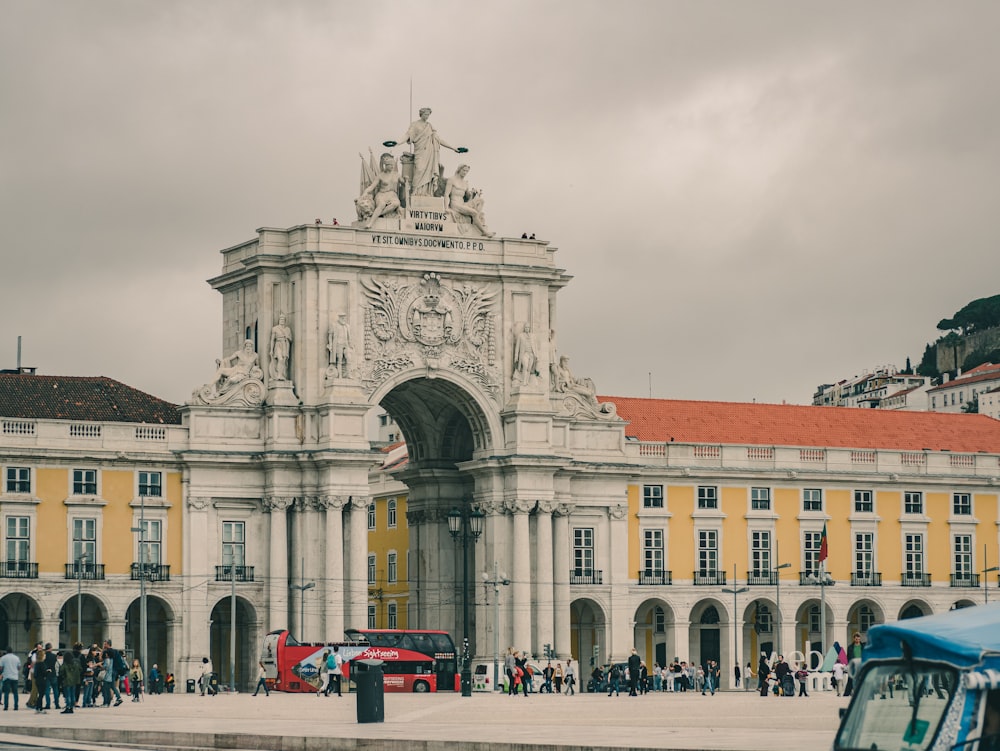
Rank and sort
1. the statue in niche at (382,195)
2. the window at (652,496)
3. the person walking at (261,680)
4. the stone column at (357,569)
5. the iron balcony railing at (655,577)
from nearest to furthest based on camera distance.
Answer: the person walking at (261,680) → the stone column at (357,569) → the statue in niche at (382,195) → the iron balcony railing at (655,577) → the window at (652,496)

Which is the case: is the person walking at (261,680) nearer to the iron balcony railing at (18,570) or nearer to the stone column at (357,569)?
the stone column at (357,569)

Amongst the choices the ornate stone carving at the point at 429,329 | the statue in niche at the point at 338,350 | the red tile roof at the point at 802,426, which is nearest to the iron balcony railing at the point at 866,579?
the red tile roof at the point at 802,426

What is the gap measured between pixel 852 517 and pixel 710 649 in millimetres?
8746

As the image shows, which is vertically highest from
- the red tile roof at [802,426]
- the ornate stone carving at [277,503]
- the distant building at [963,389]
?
the distant building at [963,389]

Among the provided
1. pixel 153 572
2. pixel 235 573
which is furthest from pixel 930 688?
pixel 235 573

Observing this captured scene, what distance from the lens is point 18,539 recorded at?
8006 cm

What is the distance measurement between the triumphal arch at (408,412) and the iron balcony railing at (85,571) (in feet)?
11.5

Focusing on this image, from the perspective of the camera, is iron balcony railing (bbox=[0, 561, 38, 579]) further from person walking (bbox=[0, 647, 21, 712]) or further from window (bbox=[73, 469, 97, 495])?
person walking (bbox=[0, 647, 21, 712])

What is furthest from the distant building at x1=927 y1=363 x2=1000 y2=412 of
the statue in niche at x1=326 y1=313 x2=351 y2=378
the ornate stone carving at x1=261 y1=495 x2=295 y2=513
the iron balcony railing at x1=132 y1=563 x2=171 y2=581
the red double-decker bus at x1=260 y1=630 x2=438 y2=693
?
the iron balcony railing at x1=132 y1=563 x2=171 y2=581

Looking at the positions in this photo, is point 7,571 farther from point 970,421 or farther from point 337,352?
point 970,421

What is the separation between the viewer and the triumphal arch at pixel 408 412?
83750 millimetres

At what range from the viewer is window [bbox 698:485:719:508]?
93.9 metres

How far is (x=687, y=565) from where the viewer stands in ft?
306

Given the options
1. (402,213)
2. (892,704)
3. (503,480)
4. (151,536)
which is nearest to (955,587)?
(503,480)
